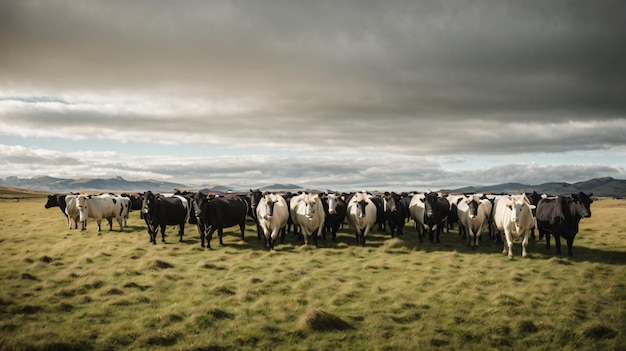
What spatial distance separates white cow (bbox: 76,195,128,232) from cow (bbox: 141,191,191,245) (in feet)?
18.7

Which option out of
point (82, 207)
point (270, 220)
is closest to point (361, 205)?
point (270, 220)

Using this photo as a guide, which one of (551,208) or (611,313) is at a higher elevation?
(551,208)

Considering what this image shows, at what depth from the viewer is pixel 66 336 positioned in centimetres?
792

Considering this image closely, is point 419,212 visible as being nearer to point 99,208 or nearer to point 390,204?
point 390,204

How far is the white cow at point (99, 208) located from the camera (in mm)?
24453

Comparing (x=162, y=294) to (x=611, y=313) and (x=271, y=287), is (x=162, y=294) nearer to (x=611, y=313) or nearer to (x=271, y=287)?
(x=271, y=287)

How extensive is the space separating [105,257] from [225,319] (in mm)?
9550

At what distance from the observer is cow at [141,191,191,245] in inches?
793

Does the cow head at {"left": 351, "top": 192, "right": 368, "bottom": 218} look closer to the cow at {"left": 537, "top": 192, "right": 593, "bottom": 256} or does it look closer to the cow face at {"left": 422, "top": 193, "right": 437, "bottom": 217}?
the cow face at {"left": 422, "top": 193, "right": 437, "bottom": 217}

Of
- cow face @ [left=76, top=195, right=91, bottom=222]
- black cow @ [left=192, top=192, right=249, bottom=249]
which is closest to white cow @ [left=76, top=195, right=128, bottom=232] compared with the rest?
cow face @ [left=76, top=195, right=91, bottom=222]

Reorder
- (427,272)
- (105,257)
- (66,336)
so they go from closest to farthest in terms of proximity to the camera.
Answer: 1. (66,336)
2. (427,272)
3. (105,257)

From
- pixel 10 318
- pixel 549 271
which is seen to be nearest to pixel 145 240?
pixel 10 318

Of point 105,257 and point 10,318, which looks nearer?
point 10,318

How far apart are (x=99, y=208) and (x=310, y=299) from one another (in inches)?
755
